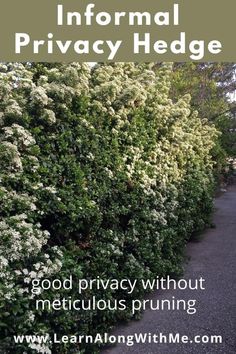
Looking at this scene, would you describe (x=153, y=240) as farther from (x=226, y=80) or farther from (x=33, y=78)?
(x=226, y=80)

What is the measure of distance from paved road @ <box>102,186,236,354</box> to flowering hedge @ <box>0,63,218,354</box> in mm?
282

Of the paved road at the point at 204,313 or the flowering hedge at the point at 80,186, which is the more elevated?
the flowering hedge at the point at 80,186

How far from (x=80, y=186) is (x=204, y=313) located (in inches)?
81.2

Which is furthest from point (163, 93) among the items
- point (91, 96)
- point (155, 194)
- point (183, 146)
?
point (91, 96)

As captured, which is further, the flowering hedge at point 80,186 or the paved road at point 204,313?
the paved road at point 204,313

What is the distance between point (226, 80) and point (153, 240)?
10887 millimetres

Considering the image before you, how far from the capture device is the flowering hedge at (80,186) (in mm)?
2994

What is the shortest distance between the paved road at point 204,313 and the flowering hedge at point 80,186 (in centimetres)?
28

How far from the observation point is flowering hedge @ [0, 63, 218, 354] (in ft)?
9.82

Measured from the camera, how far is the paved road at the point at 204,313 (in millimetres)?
3918

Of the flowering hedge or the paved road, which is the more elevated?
the flowering hedge

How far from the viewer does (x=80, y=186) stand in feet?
12.4

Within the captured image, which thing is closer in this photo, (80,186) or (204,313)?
(80,186)

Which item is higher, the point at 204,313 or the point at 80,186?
the point at 80,186
